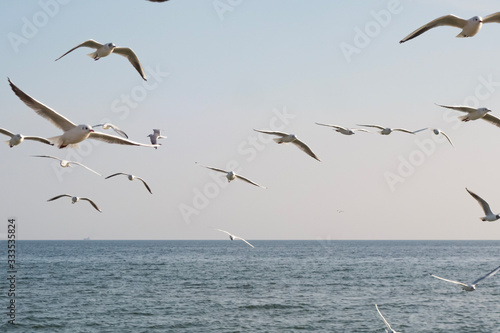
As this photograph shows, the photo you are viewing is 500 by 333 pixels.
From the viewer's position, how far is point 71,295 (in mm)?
66875

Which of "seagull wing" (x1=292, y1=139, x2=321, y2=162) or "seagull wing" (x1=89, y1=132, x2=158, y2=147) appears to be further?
"seagull wing" (x1=292, y1=139, x2=321, y2=162)

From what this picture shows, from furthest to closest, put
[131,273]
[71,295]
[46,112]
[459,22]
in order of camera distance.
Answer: [131,273], [71,295], [459,22], [46,112]

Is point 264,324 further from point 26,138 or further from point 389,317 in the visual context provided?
point 26,138

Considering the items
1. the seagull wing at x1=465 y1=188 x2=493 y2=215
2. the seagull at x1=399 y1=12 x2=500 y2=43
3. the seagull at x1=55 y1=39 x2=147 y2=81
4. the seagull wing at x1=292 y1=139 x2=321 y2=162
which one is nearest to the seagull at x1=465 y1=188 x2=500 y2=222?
the seagull wing at x1=465 y1=188 x2=493 y2=215

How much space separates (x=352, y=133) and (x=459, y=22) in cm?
972

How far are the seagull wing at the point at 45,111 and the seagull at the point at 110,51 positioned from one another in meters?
4.45

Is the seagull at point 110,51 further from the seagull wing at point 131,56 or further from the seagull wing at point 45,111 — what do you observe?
the seagull wing at point 45,111

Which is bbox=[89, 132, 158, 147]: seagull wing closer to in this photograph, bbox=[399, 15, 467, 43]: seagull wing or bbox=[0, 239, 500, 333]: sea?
bbox=[399, 15, 467, 43]: seagull wing

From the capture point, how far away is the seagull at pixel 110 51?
67.2 ft

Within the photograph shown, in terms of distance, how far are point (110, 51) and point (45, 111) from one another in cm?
637

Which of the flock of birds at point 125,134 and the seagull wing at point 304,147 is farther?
Answer: the seagull wing at point 304,147

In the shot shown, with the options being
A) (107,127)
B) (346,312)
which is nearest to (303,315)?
(346,312)

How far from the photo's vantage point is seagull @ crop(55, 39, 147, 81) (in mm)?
20492

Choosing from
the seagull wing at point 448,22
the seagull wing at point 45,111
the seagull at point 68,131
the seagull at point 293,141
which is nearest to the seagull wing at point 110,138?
the seagull at point 68,131
